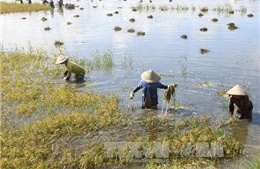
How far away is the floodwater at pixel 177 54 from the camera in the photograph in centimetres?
820

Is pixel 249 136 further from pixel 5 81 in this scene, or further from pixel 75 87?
pixel 5 81

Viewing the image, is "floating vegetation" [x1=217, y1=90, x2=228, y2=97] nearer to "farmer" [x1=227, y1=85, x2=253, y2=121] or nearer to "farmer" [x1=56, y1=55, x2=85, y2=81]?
"farmer" [x1=227, y1=85, x2=253, y2=121]

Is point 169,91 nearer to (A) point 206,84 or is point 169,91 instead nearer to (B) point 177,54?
(A) point 206,84

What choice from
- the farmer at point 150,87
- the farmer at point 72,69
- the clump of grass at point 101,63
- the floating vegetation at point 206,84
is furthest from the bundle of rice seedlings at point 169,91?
the clump of grass at point 101,63

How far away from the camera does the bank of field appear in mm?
5332

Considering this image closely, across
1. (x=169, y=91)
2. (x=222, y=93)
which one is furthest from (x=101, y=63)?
(x=169, y=91)

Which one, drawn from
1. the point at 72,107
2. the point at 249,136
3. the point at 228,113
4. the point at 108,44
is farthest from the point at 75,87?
the point at 108,44

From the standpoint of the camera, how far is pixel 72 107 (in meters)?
7.78

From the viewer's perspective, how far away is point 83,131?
6402 mm

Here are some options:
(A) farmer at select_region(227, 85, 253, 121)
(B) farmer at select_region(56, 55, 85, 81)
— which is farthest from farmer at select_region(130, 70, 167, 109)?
(B) farmer at select_region(56, 55, 85, 81)

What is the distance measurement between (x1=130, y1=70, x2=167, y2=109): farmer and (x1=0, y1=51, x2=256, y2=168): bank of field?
0.83 feet

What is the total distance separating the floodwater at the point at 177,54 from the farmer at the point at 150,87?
293mm

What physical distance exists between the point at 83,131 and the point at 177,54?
772 centimetres

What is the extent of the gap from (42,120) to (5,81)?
3495mm
